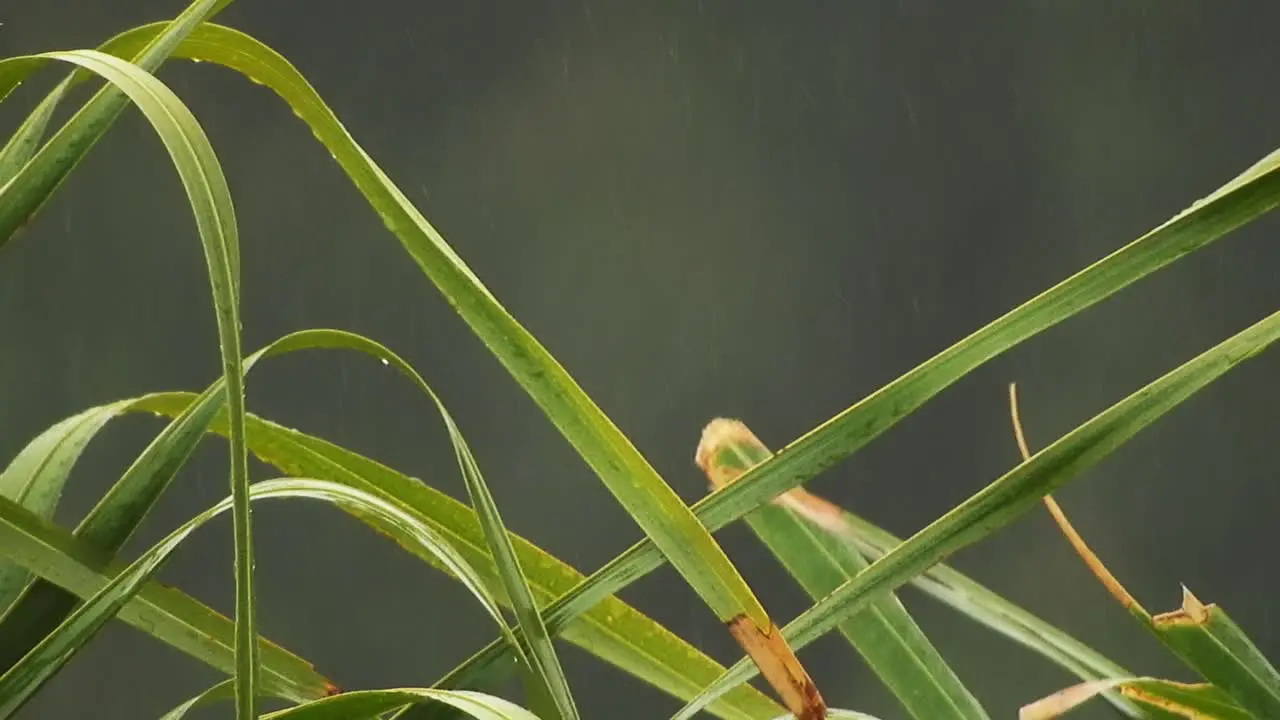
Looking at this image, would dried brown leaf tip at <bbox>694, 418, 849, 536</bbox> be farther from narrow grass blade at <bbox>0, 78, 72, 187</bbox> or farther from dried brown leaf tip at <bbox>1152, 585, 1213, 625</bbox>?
narrow grass blade at <bbox>0, 78, 72, 187</bbox>

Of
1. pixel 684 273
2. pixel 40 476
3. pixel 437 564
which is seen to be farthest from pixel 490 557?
pixel 684 273

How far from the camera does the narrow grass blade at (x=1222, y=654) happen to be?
1.06ft

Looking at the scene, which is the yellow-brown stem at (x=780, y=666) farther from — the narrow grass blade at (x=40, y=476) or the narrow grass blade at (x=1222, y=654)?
the narrow grass blade at (x=40, y=476)

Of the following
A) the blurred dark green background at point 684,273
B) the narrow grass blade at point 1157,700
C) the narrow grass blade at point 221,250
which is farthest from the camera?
the blurred dark green background at point 684,273

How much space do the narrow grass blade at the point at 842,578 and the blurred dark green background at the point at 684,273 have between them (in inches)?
58.8

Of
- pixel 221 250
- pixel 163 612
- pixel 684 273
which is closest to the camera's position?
pixel 221 250

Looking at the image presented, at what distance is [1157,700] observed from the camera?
38cm

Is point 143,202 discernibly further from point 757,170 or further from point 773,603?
point 773,603

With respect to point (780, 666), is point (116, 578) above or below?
above

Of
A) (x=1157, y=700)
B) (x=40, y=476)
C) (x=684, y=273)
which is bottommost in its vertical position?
(x=1157, y=700)

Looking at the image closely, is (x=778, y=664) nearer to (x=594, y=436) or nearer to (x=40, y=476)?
(x=594, y=436)

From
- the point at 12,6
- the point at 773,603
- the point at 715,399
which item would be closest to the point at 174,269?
the point at 12,6

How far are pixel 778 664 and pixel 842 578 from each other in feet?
0.29

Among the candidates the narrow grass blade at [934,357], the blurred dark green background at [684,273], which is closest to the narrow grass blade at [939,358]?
the narrow grass blade at [934,357]
